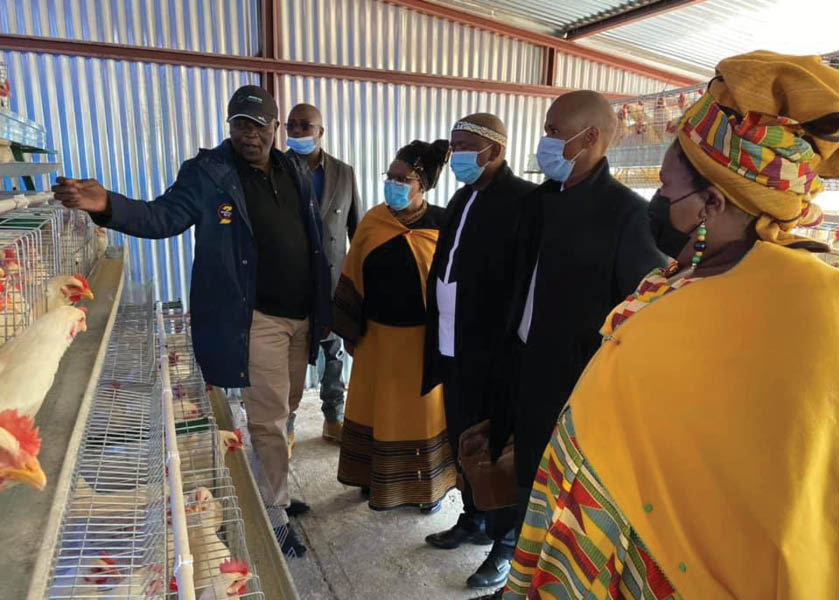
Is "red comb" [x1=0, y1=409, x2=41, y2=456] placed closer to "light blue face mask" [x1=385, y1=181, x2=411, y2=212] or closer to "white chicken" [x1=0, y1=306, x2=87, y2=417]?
"white chicken" [x1=0, y1=306, x2=87, y2=417]

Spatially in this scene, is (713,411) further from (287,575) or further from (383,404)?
(383,404)

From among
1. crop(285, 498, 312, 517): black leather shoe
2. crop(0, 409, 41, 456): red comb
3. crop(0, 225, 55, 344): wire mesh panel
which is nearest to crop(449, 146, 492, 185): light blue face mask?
crop(0, 225, 55, 344): wire mesh panel

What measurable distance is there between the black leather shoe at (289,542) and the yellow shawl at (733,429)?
2.11 meters

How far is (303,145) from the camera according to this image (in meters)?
3.62

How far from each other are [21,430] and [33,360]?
1.11 feet

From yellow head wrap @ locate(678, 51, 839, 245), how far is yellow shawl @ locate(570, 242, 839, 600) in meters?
0.09

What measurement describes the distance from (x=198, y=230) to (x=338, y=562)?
177 centimetres

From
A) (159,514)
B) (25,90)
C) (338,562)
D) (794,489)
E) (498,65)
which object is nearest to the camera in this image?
(794,489)

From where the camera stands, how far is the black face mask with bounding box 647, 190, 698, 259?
1132 millimetres

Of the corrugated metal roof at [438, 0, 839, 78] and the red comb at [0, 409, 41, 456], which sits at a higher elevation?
the corrugated metal roof at [438, 0, 839, 78]

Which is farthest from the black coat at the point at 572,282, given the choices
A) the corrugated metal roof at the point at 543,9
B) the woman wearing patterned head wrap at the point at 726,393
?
the corrugated metal roof at the point at 543,9

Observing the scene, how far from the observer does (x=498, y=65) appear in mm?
5602

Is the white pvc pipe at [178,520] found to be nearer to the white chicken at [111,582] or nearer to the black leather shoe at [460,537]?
the white chicken at [111,582]

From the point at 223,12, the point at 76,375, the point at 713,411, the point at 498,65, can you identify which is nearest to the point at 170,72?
the point at 223,12
